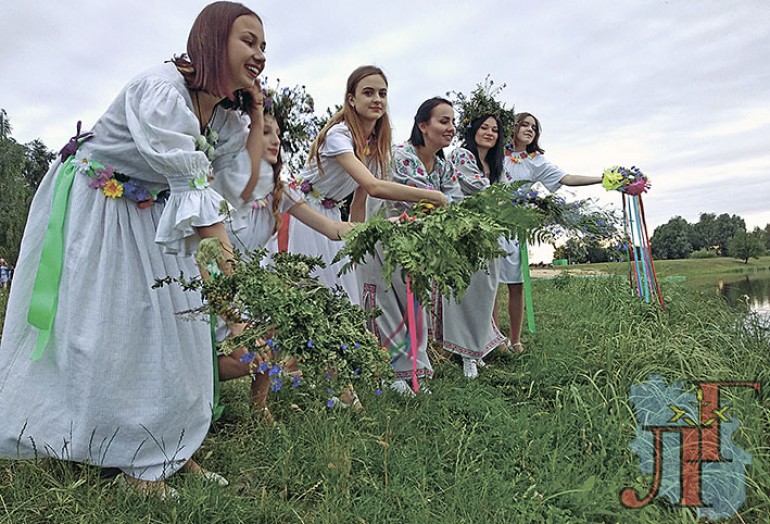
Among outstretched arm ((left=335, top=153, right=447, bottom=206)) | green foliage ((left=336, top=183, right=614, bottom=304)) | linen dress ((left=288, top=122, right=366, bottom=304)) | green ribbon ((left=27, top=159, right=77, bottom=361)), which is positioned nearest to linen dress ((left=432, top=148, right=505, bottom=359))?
linen dress ((left=288, top=122, right=366, bottom=304))

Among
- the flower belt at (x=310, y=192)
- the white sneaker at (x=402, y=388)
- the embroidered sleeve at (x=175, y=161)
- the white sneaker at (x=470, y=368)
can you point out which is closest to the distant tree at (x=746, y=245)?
the white sneaker at (x=470, y=368)

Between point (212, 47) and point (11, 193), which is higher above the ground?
point (11, 193)

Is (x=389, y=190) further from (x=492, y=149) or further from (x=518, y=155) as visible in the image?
(x=518, y=155)

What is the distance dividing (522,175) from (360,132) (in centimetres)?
196

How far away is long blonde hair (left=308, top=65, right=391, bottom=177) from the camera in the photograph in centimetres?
318

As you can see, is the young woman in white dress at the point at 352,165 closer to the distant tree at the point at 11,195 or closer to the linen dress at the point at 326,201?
the linen dress at the point at 326,201

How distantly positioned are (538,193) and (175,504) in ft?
6.68

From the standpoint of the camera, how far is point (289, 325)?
163 cm

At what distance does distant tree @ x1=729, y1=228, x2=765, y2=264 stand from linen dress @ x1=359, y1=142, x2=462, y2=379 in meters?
12.1

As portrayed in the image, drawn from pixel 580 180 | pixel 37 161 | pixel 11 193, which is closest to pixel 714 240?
pixel 580 180

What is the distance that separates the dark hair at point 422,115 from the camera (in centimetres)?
352

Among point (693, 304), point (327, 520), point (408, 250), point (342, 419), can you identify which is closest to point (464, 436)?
point (342, 419)

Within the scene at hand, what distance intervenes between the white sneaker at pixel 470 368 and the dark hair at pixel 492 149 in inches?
53.3

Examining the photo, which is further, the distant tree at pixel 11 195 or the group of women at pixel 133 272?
the distant tree at pixel 11 195
